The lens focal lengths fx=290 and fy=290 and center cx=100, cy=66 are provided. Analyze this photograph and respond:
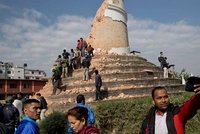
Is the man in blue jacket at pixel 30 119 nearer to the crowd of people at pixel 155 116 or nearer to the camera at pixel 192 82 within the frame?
the crowd of people at pixel 155 116

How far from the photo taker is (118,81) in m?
16.2

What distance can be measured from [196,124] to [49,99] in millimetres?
9367

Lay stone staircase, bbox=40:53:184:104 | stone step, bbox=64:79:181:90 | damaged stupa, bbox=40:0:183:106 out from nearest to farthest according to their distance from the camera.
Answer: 1. stone staircase, bbox=40:53:184:104
2. damaged stupa, bbox=40:0:183:106
3. stone step, bbox=64:79:181:90

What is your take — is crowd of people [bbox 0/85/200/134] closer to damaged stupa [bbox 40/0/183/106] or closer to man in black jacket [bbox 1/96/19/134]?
man in black jacket [bbox 1/96/19/134]

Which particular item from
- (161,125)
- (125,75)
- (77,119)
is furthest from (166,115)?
(125,75)

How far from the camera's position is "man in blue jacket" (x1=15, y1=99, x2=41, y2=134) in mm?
3650

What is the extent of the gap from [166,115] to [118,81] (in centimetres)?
1296

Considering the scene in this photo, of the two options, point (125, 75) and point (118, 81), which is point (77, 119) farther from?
point (125, 75)

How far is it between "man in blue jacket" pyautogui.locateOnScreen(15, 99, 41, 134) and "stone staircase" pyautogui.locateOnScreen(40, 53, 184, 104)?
35.7 feet

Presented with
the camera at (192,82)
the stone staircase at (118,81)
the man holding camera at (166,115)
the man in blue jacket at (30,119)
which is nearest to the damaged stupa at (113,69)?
the stone staircase at (118,81)

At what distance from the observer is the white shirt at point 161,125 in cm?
319

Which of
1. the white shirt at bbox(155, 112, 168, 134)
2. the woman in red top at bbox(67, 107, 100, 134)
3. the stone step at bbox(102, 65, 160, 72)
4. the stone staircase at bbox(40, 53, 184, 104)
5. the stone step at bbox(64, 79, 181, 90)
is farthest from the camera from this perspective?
the stone step at bbox(102, 65, 160, 72)

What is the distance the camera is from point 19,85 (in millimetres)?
45531

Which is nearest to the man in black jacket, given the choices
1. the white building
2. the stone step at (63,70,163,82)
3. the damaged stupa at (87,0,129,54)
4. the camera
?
the camera
